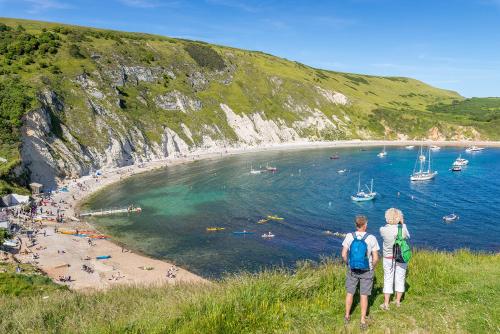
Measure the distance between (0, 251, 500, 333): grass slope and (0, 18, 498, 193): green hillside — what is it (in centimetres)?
6323

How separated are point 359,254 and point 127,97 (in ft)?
426

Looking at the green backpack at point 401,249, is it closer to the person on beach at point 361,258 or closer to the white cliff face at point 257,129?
the person on beach at point 361,258

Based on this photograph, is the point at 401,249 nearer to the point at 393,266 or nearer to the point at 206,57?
the point at 393,266

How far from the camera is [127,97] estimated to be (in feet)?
430

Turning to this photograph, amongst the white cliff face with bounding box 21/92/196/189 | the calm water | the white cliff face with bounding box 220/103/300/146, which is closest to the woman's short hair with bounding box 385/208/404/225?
the calm water

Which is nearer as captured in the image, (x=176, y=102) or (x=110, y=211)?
(x=110, y=211)

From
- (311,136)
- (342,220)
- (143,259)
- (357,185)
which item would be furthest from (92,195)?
(311,136)

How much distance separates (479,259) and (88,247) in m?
48.5

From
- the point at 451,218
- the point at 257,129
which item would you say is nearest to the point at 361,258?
the point at 451,218

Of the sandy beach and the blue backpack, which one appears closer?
the blue backpack

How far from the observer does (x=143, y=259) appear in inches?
1946

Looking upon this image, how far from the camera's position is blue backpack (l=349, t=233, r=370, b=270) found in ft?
35.4

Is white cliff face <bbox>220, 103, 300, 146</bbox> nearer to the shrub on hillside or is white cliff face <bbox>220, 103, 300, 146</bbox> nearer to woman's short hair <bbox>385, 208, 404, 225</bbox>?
the shrub on hillside

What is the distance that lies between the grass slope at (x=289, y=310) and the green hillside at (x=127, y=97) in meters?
63.2
